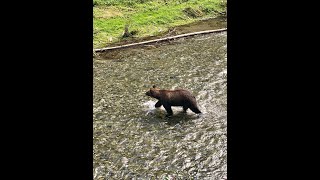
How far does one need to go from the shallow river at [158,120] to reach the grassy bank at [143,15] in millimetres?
5226

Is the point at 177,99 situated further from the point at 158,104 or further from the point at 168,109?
the point at 158,104

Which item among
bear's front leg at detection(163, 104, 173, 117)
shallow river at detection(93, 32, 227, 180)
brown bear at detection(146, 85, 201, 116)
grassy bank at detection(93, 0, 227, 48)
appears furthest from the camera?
grassy bank at detection(93, 0, 227, 48)

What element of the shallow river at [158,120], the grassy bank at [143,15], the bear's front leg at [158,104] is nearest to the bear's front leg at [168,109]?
the shallow river at [158,120]

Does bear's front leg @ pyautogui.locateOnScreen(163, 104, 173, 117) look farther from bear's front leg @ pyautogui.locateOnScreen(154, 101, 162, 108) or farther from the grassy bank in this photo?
the grassy bank

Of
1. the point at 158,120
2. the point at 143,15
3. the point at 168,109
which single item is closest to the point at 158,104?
the point at 168,109

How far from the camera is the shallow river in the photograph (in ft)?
29.1

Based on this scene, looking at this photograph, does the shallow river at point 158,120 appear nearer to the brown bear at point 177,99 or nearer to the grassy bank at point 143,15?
the brown bear at point 177,99

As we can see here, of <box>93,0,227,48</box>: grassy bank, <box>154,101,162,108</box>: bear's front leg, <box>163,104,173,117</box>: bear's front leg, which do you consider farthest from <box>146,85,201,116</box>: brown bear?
<box>93,0,227,48</box>: grassy bank

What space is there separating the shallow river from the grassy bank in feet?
17.1

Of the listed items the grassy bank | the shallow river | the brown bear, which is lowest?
the grassy bank

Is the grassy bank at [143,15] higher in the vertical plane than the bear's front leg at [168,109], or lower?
lower

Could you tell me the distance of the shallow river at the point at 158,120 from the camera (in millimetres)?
8883
